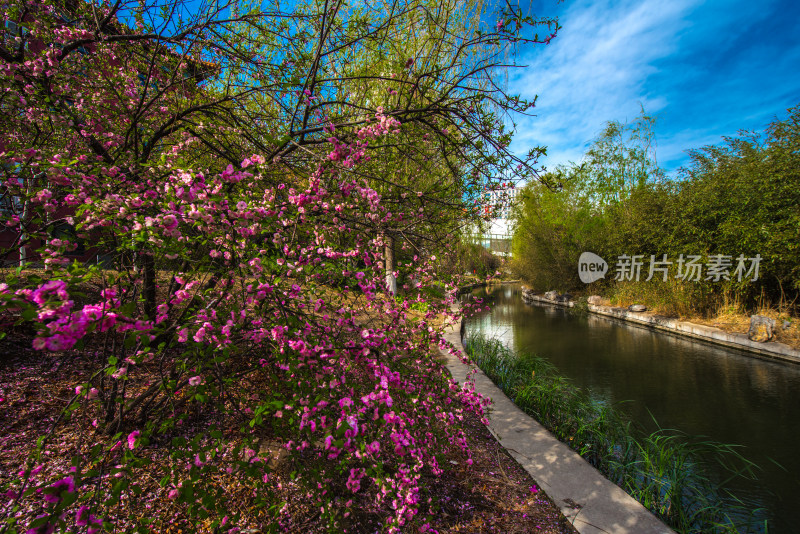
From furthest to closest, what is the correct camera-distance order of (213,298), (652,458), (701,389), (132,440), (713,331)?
(713,331)
(701,389)
(652,458)
(213,298)
(132,440)

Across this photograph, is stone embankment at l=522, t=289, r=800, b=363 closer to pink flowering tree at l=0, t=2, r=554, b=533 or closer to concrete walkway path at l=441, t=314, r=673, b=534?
concrete walkway path at l=441, t=314, r=673, b=534

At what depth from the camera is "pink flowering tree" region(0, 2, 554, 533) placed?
1371 millimetres

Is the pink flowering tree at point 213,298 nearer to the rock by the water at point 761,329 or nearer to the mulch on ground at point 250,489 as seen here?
the mulch on ground at point 250,489

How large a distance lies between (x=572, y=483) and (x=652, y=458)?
1.25 meters

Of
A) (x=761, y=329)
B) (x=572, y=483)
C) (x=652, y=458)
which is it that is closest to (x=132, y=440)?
(x=572, y=483)

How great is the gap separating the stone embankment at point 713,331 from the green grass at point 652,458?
5169 mm

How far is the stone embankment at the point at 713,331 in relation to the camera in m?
7.38

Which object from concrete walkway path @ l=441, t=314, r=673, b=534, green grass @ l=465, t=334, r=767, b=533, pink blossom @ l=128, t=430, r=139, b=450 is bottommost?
green grass @ l=465, t=334, r=767, b=533

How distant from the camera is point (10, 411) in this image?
2.64m

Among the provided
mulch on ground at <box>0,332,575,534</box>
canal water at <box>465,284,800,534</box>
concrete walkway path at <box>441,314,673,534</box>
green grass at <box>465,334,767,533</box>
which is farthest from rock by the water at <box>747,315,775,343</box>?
mulch on ground at <box>0,332,575,534</box>

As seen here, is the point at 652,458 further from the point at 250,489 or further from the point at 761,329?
the point at 761,329

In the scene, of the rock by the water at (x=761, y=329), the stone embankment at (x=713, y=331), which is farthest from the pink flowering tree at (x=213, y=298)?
the rock by the water at (x=761, y=329)

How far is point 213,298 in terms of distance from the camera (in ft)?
6.26

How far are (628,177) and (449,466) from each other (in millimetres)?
18191
